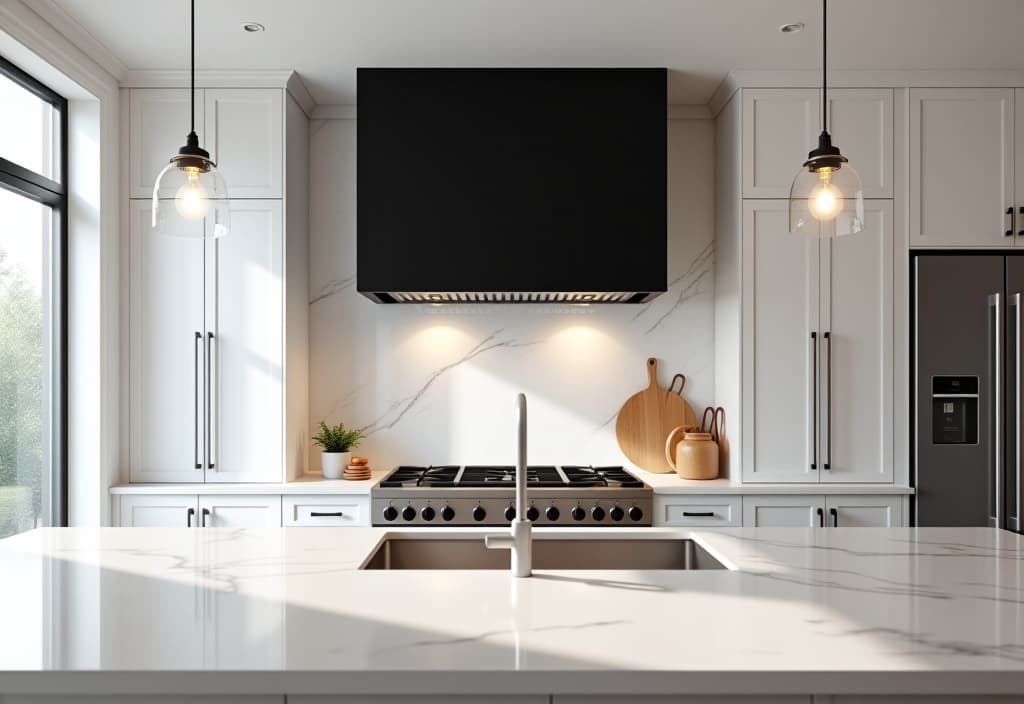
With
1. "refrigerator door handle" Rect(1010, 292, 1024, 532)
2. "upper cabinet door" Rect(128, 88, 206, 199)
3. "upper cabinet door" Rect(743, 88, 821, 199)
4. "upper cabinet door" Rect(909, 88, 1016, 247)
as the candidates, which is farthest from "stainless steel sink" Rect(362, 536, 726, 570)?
"upper cabinet door" Rect(128, 88, 206, 199)

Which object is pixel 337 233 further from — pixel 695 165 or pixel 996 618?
pixel 996 618

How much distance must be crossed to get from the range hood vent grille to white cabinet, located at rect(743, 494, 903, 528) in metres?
1.03

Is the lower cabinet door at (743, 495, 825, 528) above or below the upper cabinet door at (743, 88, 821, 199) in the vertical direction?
below

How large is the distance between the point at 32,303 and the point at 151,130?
0.90 metres

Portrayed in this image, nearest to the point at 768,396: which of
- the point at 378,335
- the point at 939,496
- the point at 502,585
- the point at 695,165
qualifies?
the point at 939,496

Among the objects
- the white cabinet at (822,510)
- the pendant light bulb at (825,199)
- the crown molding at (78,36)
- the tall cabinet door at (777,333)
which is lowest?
the white cabinet at (822,510)

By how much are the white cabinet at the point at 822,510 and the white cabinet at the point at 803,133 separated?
1284 mm

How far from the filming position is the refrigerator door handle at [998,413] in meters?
3.40

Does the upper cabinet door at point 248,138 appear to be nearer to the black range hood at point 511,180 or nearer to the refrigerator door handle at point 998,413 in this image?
the black range hood at point 511,180

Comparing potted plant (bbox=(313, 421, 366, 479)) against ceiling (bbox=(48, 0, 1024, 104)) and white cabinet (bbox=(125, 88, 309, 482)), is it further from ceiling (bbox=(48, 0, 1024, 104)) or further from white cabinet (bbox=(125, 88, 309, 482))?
ceiling (bbox=(48, 0, 1024, 104))

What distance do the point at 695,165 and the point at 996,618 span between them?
2.87 meters

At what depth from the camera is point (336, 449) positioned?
3.75 m

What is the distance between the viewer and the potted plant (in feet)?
12.1

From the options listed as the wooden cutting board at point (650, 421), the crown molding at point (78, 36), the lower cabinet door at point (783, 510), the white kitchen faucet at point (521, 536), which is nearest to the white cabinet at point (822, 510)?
the lower cabinet door at point (783, 510)
